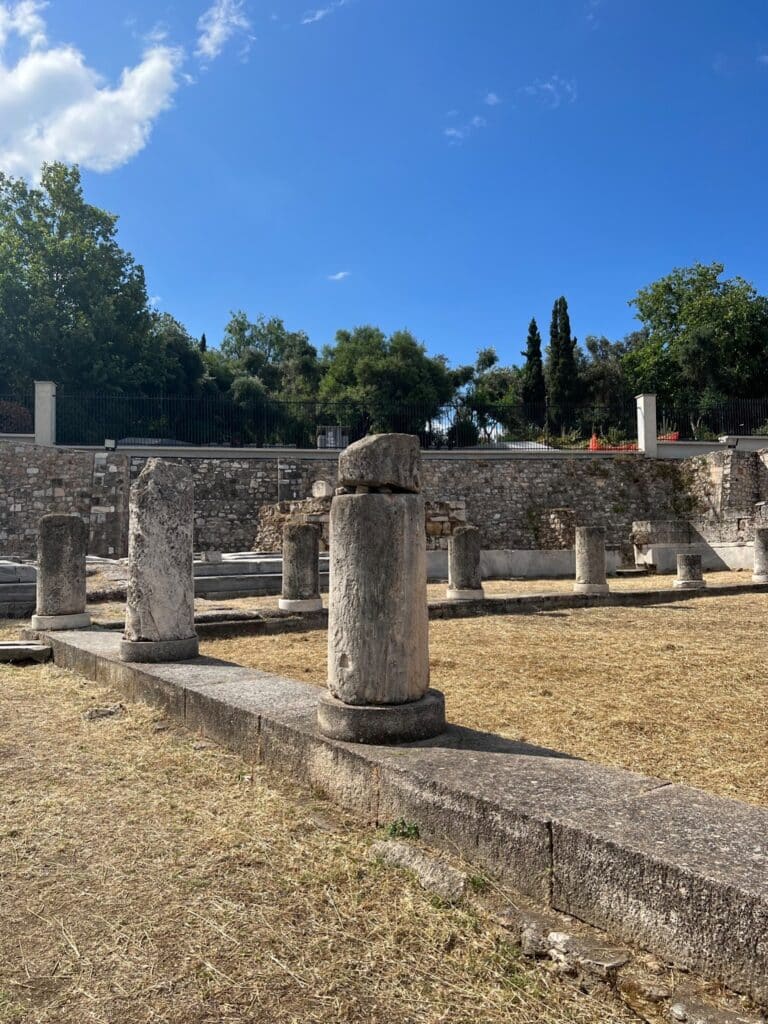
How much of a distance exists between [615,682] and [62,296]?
3180cm

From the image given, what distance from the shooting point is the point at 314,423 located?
3039cm

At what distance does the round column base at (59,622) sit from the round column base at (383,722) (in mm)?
5396

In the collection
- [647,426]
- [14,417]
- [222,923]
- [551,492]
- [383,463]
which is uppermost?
[14,417]

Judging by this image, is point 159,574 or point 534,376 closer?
point 159,574

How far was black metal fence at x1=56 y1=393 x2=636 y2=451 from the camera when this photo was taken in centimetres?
2670

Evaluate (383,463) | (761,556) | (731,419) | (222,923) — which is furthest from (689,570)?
(731,419)

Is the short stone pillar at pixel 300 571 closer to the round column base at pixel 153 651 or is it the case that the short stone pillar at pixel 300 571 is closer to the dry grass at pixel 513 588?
the dry grass at pixel 513 588

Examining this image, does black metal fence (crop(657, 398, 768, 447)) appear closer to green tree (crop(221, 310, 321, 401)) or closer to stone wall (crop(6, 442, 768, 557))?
stone wall (crop(6, 442, 768, 557))

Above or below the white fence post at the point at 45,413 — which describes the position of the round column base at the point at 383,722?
below

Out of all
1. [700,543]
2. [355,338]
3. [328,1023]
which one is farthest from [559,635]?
[355,338]

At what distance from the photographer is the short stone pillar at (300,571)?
417 inches

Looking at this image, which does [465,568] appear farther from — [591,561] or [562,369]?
[562,369]

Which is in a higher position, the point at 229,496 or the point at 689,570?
the point at 229,496

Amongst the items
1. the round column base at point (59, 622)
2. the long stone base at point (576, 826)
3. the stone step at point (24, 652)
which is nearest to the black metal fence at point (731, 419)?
the round column base at point (59, 622)
